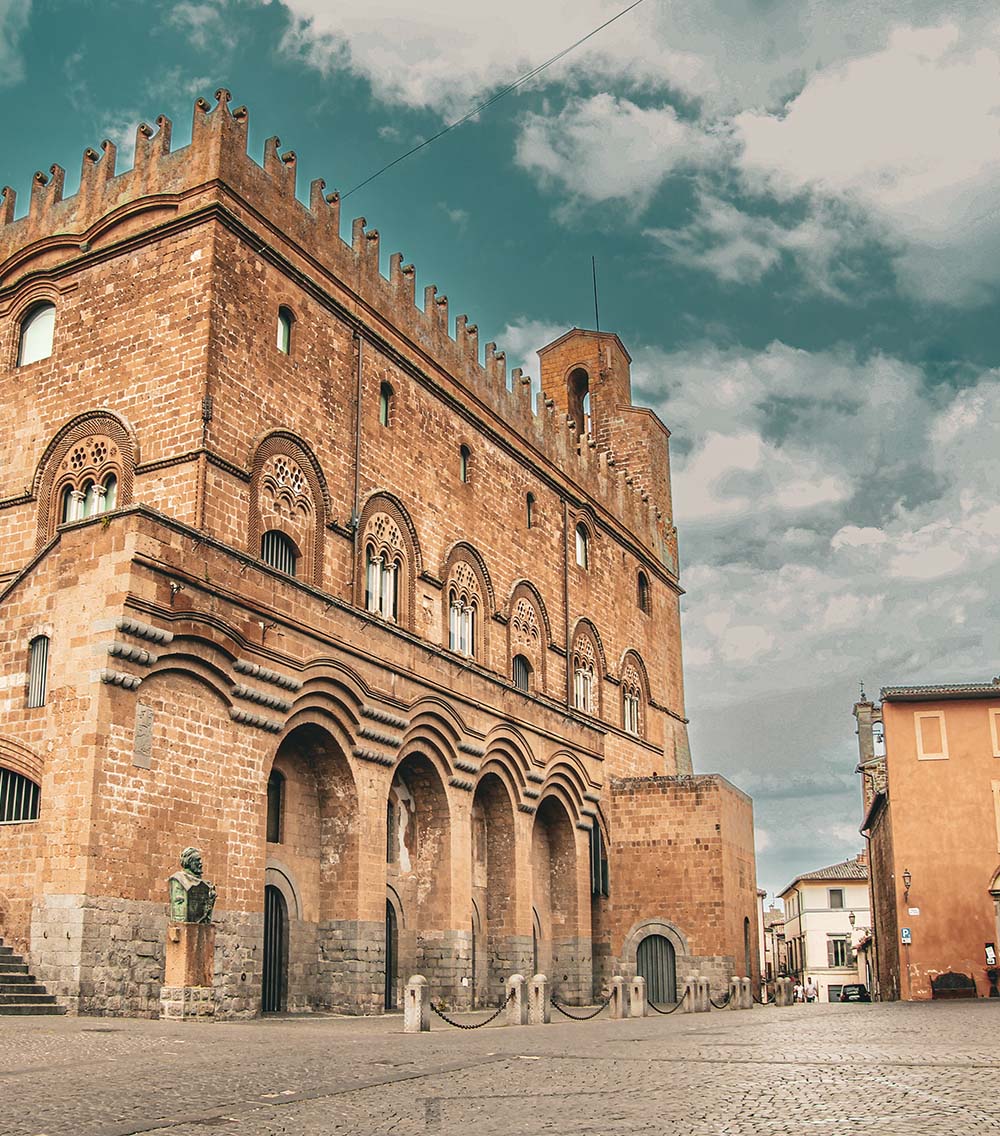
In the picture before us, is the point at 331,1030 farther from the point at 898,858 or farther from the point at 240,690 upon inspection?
the point at 898,858

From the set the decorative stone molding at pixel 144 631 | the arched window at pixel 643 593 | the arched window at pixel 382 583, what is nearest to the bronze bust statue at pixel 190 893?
the decorative stone molding at pixel 144 631

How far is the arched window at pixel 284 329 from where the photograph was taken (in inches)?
921

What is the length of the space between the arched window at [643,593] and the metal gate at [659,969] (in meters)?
12.4

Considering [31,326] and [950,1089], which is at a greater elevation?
[31,326]

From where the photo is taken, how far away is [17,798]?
15641 mm

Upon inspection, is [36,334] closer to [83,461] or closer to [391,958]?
[83,461]

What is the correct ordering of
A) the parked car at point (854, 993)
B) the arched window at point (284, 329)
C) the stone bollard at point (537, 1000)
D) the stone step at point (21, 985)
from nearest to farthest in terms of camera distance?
1. the stone step at point (21, 985)
2. the stone bollard at point (537, 1000)
3. the arched window at point (284, 329)
4. the parked car at point (854, 993)

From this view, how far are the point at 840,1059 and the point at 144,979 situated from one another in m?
8.22

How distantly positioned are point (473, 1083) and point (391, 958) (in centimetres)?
1329

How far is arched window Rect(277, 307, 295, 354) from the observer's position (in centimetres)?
2340

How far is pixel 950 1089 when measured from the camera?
8523 mm

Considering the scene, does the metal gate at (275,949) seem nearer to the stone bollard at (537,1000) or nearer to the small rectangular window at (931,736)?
the stone bollard at (537,1000)

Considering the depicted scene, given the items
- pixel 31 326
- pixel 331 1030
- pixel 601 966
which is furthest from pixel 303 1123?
pixel 601 966

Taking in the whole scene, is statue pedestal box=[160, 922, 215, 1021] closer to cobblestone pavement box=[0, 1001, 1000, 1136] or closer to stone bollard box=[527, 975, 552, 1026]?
cobblestone pavement box=[0, 1001, 1000, 1136]
